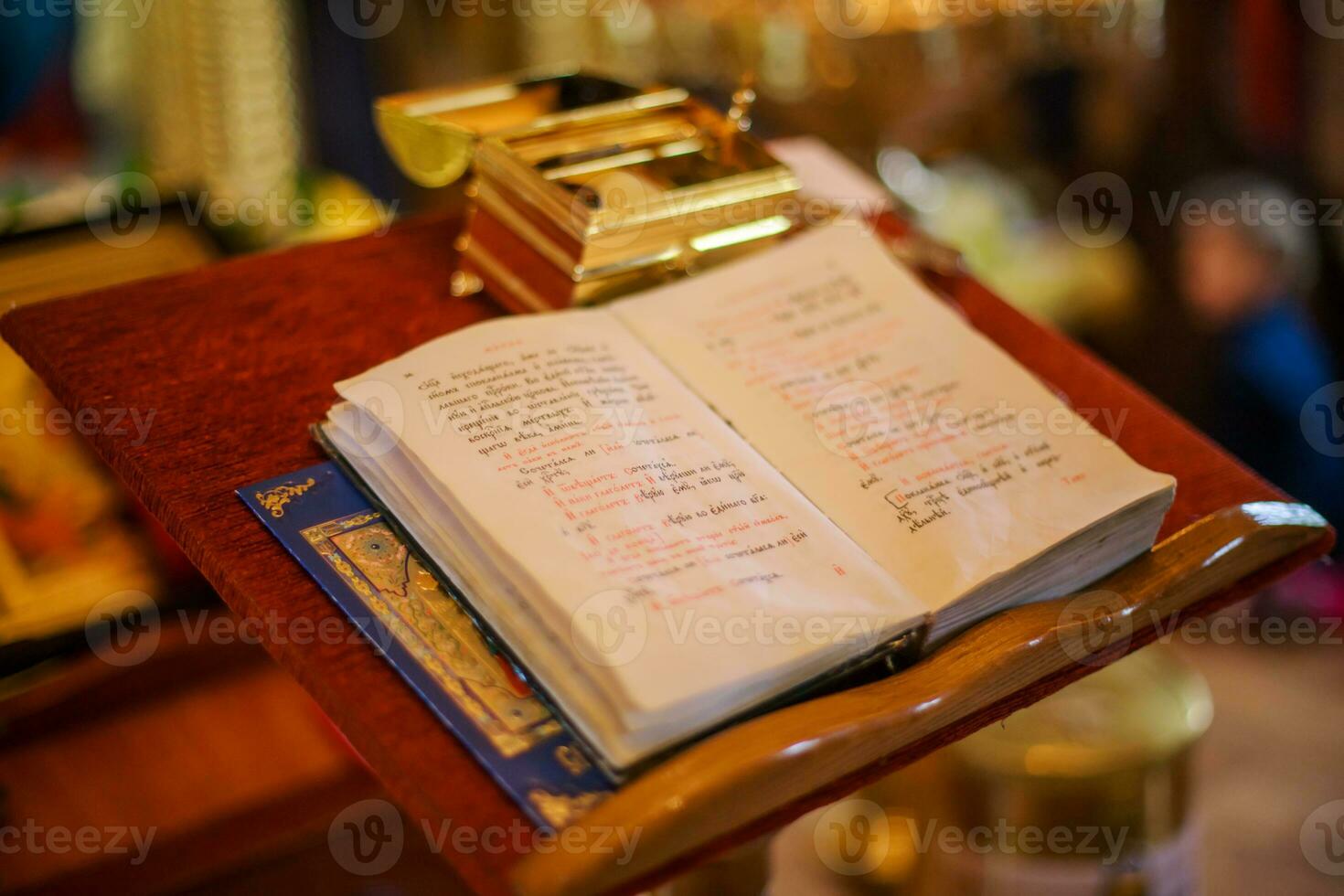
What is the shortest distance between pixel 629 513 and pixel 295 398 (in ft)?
1.12

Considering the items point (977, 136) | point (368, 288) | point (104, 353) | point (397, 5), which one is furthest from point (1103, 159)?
point (104, 353)

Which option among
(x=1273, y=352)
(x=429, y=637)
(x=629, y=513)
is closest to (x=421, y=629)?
(x=429, y=637)

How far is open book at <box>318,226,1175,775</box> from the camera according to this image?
76 cm

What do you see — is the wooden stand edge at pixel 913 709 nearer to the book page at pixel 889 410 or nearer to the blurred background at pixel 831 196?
the book page at pixel 889 410

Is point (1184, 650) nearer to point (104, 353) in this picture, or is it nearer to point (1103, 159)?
point (1103, 159)

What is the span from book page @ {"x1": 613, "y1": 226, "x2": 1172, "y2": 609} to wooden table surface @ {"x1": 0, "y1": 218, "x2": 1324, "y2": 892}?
0.13 metres

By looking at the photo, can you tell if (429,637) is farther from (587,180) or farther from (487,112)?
(487,112)

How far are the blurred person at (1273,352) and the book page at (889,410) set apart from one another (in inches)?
63.2

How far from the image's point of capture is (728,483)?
0.89m

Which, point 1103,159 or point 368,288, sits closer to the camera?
point 368,288

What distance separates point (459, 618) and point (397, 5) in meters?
2.17

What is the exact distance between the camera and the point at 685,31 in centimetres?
259

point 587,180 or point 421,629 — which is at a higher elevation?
point 587,180

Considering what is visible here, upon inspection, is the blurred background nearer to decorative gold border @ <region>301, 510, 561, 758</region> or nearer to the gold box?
the gold box
